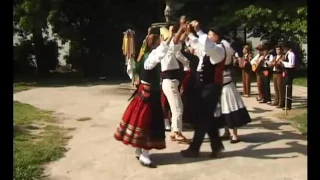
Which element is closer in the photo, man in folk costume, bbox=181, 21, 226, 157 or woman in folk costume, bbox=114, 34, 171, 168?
woman in folk costume, bbox=114, 34, 171, 168

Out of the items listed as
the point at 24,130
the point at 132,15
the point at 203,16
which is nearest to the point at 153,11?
the point at 132,15

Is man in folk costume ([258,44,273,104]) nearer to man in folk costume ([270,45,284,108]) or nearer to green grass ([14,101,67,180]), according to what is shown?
man in folk costume ([270,45,284,108])

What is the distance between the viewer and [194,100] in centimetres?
637

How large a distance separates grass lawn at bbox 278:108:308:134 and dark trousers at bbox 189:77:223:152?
7.57 ft

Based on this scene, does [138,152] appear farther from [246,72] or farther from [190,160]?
[246,72]

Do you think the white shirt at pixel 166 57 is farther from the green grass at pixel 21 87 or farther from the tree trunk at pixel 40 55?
the tree trunk at pixel 40 55

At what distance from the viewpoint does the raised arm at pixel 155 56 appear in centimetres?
554

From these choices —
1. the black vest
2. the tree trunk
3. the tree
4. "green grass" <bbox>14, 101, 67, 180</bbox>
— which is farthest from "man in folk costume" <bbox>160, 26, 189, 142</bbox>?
the tree trunk

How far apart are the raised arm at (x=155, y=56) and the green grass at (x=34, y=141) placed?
68.8 inches

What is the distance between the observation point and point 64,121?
9.27 m

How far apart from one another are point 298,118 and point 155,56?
4494mm

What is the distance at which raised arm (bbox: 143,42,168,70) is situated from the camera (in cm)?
Answer: 554

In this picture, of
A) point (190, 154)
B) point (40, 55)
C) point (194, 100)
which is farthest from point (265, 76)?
point (40, 55)

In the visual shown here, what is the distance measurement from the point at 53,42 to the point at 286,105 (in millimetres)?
15269
